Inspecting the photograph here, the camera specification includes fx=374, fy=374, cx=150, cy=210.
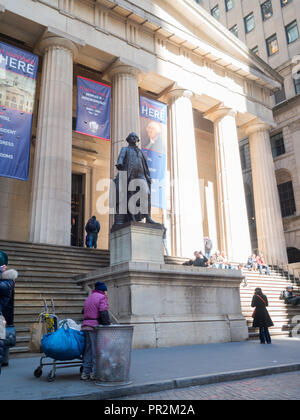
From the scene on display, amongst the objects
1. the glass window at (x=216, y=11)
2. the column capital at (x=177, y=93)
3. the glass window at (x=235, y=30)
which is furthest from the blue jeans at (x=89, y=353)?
the glass window at (x=216, y=11)

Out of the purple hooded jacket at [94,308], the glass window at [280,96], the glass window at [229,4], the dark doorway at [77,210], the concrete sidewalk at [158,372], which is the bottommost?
the concrete sidewalk at [158,372]

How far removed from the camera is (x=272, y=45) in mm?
34312

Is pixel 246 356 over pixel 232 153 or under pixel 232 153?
under

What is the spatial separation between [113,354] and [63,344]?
28.1 inches

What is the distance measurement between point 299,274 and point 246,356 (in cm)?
1747

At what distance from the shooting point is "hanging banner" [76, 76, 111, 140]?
58.2 feet

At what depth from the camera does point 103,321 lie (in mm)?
5348

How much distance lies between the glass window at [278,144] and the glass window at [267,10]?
459 inches

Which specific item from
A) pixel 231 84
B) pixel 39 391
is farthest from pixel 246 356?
pixel 231 84

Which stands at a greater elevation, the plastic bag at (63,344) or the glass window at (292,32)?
the glass window at (292,32)

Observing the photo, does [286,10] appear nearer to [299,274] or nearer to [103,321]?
[299,274]

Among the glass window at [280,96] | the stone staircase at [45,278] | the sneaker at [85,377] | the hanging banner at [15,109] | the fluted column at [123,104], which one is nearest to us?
the sneaker at [85,377]

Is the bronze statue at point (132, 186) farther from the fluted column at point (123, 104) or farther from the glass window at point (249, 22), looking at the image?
the glass window at point (249, 22)

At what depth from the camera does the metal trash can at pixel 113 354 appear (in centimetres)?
488
